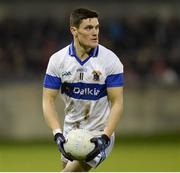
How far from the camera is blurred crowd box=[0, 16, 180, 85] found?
72.2ft

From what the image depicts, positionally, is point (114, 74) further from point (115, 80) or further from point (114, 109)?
point (114, 109)

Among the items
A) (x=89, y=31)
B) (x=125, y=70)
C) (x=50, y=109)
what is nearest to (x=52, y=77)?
(x=50, y=109)

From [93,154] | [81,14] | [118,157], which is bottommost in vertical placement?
[118,157]

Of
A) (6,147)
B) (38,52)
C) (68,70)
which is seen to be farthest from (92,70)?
(38,52)

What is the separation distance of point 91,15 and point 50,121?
112cm

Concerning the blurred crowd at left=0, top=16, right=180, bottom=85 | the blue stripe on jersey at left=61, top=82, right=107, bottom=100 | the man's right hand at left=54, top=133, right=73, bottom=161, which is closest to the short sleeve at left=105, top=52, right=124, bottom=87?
the blue stripe on jersey at left=61, top=82, right=107, bottom=100

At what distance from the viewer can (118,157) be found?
18125mm

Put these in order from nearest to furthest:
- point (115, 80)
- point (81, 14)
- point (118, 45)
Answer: point (81, 14) → point (115, 80) → point (118, 45)

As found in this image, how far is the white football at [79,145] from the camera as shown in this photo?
9.57m

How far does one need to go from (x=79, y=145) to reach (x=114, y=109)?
1.69ft

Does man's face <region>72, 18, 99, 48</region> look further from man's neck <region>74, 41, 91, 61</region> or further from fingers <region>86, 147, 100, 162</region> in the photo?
fingers <region>86, 147, 100, 162</region>

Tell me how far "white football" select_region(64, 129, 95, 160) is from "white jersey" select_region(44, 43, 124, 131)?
0.44 m

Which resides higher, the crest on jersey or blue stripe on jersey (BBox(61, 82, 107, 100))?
the crest on jersey

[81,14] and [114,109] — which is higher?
[81,14]
